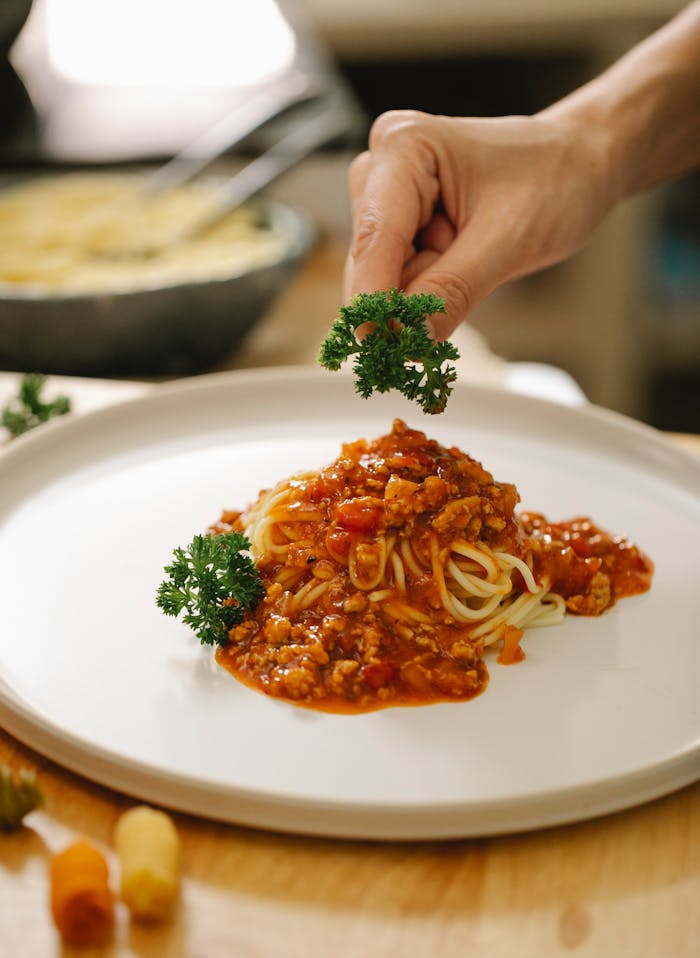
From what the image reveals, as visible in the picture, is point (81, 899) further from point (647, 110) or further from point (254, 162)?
point (254, 162)

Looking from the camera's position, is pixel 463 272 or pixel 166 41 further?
pixel 166 41

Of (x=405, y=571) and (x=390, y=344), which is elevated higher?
(x=390, y=344)

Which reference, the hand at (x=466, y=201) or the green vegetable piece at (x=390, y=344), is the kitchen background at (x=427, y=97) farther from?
→ the green vegetable piece at (x=390, y=344)

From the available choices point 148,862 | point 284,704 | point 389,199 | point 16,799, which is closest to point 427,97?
point 389,199

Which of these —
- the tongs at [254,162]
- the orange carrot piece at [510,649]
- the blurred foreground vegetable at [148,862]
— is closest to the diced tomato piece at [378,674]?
the orange carrot piece at [510,649]

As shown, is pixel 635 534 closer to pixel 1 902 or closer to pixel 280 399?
pixel 280 399

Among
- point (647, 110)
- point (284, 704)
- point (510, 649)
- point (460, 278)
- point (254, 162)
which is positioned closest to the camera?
point (284, 704)

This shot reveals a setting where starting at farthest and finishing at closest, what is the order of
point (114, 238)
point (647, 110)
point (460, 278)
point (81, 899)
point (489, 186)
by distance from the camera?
point (114, 238), point (647, 110), point (489, 186), point (460, 278), point (81, 899)
